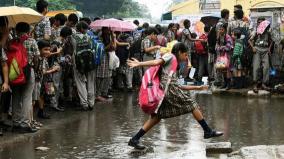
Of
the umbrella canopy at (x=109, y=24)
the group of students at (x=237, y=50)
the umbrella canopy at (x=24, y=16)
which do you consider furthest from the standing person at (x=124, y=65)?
the umbrella canopy at (x=24, y=16)

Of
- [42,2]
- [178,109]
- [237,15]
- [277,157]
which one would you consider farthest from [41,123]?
[237,15]

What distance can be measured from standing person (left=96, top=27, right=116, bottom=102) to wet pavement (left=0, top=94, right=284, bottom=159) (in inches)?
25.0


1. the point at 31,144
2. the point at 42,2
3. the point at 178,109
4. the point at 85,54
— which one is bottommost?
the point at 31,144

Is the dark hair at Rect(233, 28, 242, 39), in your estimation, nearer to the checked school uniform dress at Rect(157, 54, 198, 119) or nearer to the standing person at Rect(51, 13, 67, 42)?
the standing person at Rect(51, 13, 67, 42)

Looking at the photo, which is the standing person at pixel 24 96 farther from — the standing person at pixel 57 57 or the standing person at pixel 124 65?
the standing person at pixel 124 65

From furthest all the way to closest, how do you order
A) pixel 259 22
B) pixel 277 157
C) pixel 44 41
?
pixel 259 22 < pixel 44 41 < pixel 277 157

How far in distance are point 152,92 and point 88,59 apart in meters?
3.57

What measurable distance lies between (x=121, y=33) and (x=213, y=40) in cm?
244

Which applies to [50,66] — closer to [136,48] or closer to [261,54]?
[136,48]

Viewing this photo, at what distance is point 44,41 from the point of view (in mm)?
9328

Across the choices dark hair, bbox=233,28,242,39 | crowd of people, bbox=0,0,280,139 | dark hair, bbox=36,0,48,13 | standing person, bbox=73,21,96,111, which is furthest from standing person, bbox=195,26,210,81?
dark hair, bbox=36,0,48,13

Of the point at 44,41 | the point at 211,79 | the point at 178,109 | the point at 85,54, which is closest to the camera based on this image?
the point at 178,109

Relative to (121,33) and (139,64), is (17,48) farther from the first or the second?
(121,33)

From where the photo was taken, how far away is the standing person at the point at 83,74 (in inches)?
414
